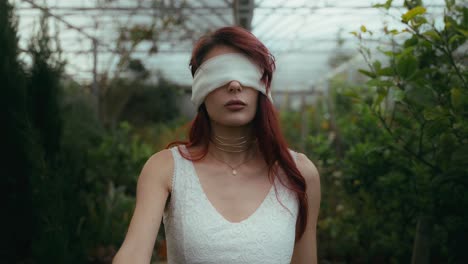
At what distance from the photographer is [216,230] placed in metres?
1.81

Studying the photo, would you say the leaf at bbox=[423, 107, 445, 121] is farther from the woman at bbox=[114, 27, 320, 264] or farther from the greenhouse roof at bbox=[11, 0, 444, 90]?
the greenhouse roof at bbox=[11, 0, 444, 90]

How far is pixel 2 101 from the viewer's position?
3445 millimetres

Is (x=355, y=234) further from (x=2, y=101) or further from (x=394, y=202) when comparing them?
(x=2, y=101)

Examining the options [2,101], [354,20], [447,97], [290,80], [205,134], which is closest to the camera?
[205,134]

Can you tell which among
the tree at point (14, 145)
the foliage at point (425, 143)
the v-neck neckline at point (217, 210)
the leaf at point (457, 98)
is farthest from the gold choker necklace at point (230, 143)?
the tree at point (14, 145)

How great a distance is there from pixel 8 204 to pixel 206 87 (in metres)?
2.25

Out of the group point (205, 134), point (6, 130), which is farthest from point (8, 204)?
point (205, 134)

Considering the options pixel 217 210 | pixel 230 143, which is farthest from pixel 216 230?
pixel 230 143

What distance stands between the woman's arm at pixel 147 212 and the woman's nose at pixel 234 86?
1.16 ft

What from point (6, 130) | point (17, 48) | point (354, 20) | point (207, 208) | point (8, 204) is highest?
point (354, 20)

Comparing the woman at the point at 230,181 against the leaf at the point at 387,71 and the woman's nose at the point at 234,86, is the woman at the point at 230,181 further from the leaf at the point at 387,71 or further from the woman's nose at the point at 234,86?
the leaf at the point at 387,71

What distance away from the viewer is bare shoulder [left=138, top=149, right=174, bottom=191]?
186 cm

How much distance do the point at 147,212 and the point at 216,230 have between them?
0.25 m

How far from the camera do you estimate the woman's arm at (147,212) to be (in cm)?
171
